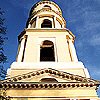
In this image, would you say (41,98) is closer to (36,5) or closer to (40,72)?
(40,72)

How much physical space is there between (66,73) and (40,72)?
7.51 feet

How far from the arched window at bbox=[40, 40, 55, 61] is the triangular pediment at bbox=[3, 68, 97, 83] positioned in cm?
564

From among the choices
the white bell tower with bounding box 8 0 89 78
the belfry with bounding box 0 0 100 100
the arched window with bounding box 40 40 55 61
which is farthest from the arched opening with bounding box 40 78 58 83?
the arched window with bounding box 40 40 55 61

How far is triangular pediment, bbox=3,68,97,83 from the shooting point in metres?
20.1

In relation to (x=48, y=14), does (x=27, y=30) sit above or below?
below

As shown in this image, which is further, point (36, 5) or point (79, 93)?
point (36, 5)

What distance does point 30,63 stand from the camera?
2297cm

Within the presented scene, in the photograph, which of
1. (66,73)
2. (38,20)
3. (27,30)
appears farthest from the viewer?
(38,20)

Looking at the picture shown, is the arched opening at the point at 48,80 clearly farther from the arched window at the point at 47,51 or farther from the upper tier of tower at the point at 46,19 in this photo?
the upper tier of tower at the point at 46,19

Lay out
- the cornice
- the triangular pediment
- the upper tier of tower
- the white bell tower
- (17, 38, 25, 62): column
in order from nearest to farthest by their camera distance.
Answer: the cornice → the triangular pediment → the white bell tower → (17, 38, 25, 62): column → the upper tier of tower

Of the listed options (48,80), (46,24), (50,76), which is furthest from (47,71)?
(46,24)

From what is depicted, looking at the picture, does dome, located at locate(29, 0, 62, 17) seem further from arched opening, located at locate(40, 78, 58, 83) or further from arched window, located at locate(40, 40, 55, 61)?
arched opening, located at locate(40, 78, 58, 83)

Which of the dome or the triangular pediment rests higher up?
the dome

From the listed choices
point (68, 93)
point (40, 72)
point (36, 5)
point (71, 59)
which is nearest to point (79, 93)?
point (68, 93)
